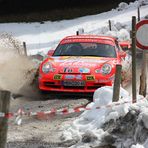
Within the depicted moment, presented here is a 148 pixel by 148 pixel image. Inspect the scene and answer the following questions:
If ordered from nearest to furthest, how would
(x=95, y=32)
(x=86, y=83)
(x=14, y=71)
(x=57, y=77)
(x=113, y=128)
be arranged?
1. (x=113, y=128)
2. (x=86, y=83)
3. (x=57, y=77)
4. (x=14, y=71)
5. (x=95, y=32)

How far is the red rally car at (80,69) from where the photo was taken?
11930 millimetres

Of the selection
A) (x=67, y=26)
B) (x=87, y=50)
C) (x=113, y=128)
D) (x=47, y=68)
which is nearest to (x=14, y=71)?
(x=87, y=50)

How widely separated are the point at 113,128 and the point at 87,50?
582 cm

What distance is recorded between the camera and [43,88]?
1222cm

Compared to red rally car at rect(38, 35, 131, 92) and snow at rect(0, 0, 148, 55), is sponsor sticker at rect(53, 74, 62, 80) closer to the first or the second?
red rally car at rect(38, 35, 131, 92)

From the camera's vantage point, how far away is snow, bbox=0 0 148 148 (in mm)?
7922

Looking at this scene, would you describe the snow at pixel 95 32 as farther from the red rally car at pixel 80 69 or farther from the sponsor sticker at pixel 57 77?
the sponsor sticker at pixel 57 77

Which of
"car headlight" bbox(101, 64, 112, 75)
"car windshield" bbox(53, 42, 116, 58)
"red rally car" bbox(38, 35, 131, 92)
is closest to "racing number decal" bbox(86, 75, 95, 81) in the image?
"red rally car" bbox(38, 35, 131, 92)

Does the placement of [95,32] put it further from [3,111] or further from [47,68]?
[3,111]

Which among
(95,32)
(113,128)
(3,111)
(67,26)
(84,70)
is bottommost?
(113,128)

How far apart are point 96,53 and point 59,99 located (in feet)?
6.31

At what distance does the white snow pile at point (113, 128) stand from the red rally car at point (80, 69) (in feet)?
8.91

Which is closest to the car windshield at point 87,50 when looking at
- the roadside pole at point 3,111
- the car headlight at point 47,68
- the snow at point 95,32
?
the car headlight at point 47,68

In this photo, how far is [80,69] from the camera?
1206 centimetres
